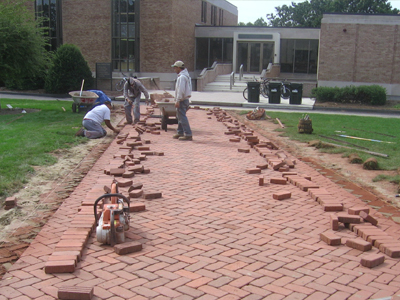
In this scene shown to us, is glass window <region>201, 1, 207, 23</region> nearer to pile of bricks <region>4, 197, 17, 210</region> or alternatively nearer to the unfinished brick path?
the unfinished brick path

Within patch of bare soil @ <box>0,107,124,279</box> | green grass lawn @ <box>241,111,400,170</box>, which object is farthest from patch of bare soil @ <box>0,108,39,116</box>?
green grass lawn @ <box>241,111,400,170</box>

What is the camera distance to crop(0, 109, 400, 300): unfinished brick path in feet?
12.3

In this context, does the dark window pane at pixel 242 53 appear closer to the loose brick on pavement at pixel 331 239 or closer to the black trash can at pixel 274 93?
the black trash can at pixel 274 93

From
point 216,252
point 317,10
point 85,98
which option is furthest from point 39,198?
point 317,10

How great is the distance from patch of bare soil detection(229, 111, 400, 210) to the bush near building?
12.9m

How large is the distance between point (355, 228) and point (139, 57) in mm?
32271

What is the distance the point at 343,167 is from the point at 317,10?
70068 millimetres

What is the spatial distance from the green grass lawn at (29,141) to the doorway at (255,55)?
25.3 metres

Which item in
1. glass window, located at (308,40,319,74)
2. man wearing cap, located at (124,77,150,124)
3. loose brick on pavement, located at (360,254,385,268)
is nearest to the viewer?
loose brick on pavement, located at (360,254,385,268)

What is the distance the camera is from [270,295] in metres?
3.67

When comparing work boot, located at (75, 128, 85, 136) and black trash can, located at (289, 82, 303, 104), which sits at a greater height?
black trash can, located at (289, 82, 303, 104)

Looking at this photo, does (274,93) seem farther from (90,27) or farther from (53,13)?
(53,13)

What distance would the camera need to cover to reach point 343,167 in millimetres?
8953

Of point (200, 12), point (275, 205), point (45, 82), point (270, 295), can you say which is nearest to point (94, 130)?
point (275, 205)
